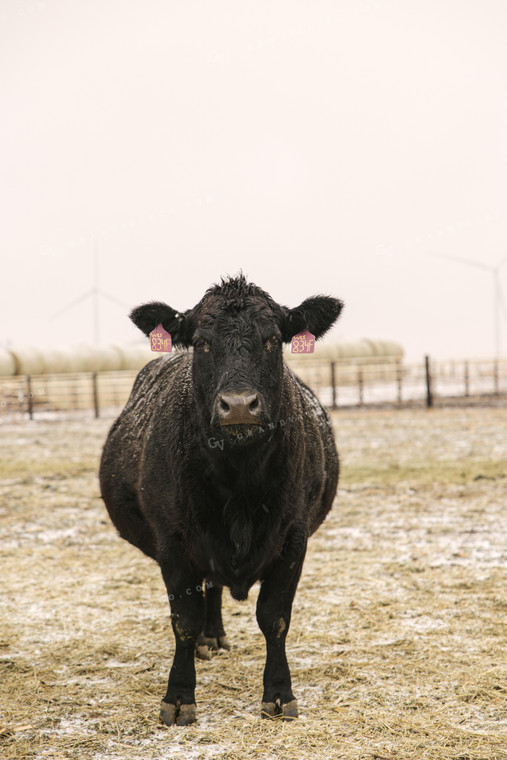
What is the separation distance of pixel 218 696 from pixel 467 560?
316 centimetres

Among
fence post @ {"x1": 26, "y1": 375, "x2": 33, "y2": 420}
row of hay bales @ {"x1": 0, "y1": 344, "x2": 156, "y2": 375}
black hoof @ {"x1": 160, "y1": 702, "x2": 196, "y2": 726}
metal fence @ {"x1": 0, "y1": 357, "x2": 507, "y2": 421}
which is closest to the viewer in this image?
black hoof @ {"x1": 160, "y1": 702, "x2": 196, "y2": 726}

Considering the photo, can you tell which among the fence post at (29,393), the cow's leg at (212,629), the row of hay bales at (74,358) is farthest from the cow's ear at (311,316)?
the row of hay bales at (74,358)

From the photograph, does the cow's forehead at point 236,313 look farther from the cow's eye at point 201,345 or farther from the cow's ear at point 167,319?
the cow's ear at point 167,319

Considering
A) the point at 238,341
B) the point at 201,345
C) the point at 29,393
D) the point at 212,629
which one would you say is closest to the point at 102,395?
the point at 29,393

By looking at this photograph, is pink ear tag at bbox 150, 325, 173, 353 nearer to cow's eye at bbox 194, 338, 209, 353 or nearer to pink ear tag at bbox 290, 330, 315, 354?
cow's eye at bbox 194, 338, 209, 353

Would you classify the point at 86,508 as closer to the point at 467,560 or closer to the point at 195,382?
the point at 467,560

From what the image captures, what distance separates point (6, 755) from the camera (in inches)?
130

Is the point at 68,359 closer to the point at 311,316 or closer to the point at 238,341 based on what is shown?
the point at 311,316

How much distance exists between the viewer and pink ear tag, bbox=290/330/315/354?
4.17m

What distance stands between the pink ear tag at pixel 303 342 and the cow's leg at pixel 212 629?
165 centimetres

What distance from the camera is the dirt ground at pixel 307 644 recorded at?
11.4 ft

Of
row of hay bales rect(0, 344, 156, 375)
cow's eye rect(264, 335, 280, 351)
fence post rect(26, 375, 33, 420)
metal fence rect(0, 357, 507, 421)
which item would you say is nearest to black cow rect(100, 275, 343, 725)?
cow's eye rect(264, 335, 280, 351)

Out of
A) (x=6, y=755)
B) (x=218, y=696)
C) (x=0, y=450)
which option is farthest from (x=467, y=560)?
(x=0, y=450)

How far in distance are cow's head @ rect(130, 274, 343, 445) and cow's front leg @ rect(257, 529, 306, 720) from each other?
2.39 ft
